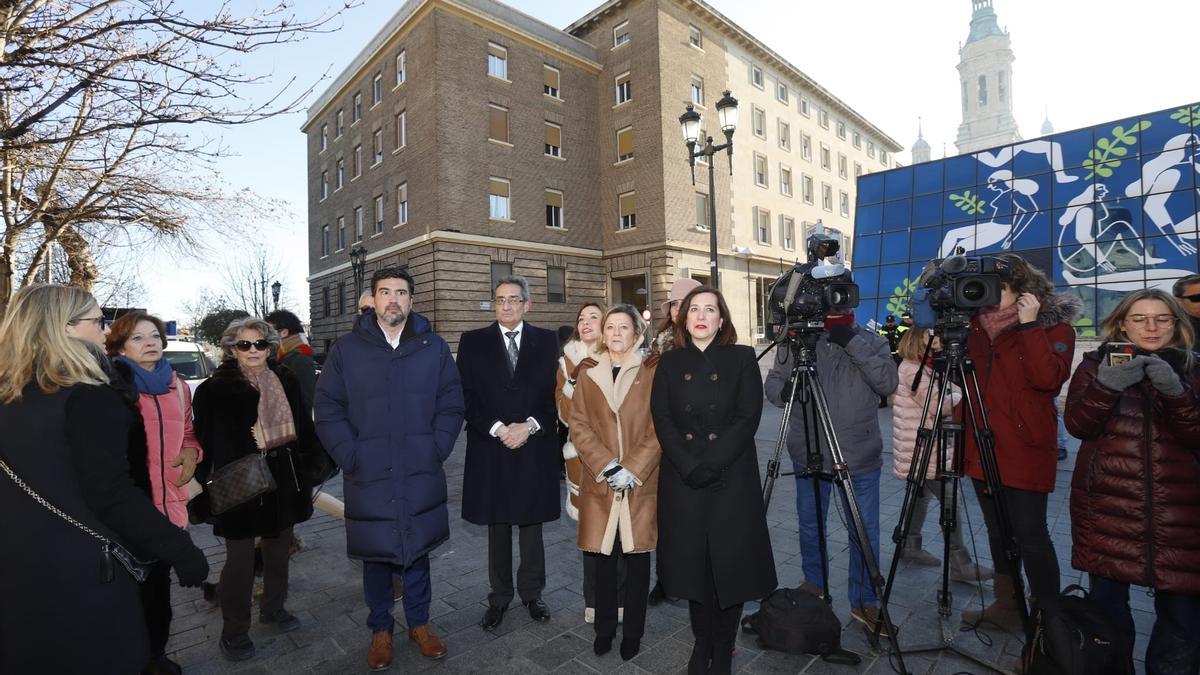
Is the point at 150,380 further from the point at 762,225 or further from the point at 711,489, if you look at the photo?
the point at 762,225

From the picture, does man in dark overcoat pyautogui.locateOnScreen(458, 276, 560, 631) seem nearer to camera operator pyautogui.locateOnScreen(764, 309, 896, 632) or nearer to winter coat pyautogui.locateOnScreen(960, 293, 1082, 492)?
camera operator pyautogui.locateOnScreen(764, 309, 896, 632)

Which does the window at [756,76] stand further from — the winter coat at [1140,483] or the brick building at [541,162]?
the winter coat at [1140,483]

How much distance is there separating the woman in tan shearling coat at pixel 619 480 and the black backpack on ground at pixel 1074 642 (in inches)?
74.4

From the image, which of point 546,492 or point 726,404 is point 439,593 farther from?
point 726,404

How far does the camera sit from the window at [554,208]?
948 inches

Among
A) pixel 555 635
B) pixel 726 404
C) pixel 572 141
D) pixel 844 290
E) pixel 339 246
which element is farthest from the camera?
pixel 339 246

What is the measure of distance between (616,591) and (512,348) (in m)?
1.80

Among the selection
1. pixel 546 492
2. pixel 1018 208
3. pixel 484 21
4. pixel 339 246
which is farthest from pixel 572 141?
pixel 546 492

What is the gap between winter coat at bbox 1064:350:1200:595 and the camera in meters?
2.60

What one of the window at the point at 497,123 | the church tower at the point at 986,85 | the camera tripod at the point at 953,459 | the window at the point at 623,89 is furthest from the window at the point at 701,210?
the church tower at the point at 986,85

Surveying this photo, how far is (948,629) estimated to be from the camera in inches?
132

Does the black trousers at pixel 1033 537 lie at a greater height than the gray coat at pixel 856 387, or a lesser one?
lesser

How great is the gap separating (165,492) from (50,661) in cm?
160

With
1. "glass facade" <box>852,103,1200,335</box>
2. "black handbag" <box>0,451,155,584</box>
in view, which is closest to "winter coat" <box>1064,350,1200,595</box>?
"black handbag" <box>0,451,155,584</box>
